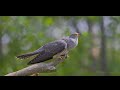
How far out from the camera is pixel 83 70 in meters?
5.45

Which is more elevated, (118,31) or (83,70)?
(118,31)

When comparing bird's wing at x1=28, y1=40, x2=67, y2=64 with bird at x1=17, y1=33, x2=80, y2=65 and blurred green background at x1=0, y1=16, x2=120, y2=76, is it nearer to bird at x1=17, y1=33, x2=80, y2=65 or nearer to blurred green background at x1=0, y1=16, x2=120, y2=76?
bird at x1=17, y1=33, x2=80, y2=65

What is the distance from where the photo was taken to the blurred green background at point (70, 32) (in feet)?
15.8

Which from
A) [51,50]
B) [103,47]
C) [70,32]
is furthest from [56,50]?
[103,47]

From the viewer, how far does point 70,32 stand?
4.63 meters

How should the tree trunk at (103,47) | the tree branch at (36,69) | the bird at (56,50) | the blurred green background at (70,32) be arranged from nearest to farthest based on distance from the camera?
1. the tree branch at (36,69)
2. the bird at (56,50)
3. the blurred green background at (70,32)
4. the tree trunk at (103,47)

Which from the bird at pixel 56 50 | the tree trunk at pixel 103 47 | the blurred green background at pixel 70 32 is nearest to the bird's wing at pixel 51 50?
the bird at pixel 56 50

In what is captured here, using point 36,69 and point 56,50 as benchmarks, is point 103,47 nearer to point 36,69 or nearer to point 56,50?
point 56,50

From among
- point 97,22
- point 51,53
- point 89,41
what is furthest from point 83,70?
point 51,53

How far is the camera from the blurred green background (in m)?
4.82

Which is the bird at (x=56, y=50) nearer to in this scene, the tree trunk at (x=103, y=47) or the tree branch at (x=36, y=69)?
the tree branch at (x=36, y=69)

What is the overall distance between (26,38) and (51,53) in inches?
121
